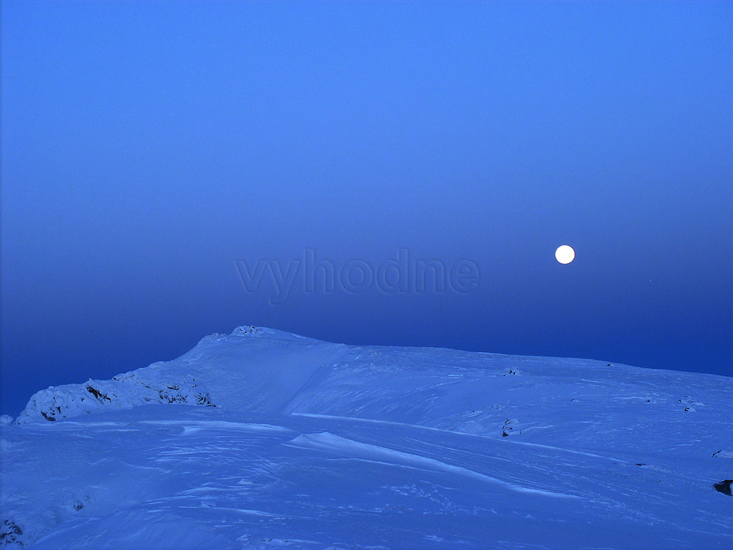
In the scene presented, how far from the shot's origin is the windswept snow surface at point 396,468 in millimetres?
3736

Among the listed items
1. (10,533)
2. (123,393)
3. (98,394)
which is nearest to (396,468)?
(10,533)

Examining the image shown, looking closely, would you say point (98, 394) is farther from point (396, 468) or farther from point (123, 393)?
point (396, 468)

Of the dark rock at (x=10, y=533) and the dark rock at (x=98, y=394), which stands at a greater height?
the dark rock at (x=10, y=533)

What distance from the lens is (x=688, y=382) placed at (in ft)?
35.0

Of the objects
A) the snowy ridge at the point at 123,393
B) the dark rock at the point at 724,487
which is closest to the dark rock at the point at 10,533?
the snowy ridge at the point at 123,393

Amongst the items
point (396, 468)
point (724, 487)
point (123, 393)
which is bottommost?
point (123, 393)

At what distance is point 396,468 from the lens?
5242 mm

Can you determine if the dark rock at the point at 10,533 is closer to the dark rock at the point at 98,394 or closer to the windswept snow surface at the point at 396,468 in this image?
the windswept snow surface at the point at 396,468

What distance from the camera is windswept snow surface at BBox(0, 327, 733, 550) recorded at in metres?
3.74

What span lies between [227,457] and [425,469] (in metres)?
1.64

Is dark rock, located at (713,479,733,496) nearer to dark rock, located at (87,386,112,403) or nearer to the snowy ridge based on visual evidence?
the snowy ridge

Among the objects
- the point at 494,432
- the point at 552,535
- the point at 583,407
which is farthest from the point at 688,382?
the point at 552,535

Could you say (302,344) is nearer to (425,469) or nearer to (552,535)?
(425,469)

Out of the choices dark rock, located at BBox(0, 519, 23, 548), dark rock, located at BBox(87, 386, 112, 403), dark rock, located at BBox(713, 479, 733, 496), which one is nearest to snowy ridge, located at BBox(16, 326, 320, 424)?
dark rock, located at BBox(87, 386, 112, 403)
